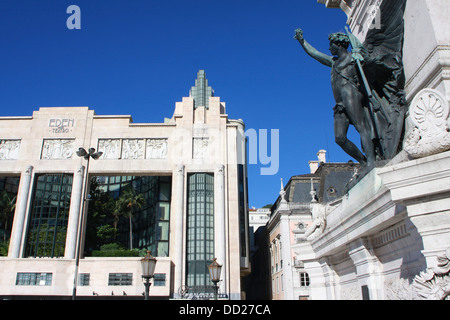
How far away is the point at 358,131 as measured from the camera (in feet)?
17.4

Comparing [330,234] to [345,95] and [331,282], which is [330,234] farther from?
[345,95]

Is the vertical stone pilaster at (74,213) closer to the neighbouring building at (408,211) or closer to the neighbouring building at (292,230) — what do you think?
the neighbouring building at (292,230)

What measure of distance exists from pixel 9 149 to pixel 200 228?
72.6 ft

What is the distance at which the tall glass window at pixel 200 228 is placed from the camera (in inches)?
1491

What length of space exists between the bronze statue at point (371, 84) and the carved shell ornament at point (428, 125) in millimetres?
1372

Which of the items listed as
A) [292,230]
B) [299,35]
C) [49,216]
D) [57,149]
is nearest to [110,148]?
[57,149]

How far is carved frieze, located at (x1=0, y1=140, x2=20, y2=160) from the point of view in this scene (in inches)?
1634

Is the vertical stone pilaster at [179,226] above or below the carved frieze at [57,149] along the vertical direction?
below

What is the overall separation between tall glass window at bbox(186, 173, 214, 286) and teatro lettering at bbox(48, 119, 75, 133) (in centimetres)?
1435

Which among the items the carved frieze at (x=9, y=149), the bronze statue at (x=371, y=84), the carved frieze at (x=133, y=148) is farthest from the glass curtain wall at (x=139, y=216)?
the bronze statue at (x=371, y=84)

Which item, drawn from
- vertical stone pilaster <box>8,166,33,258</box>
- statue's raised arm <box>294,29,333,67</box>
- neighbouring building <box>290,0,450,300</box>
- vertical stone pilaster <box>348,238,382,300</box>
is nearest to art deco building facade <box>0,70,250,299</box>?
vertical stone pilaster <box>8,166,33,258</box>

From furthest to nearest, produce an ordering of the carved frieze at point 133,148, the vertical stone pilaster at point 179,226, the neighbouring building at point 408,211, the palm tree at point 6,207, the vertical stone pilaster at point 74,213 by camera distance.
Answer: the palm tree at point 6,207 → the carved frieze at point 133,148 → the vertical stone pilaster at point 74,213 → the vertical stone pilaster at point 179,226 → the neighbouring building at point 408,211
